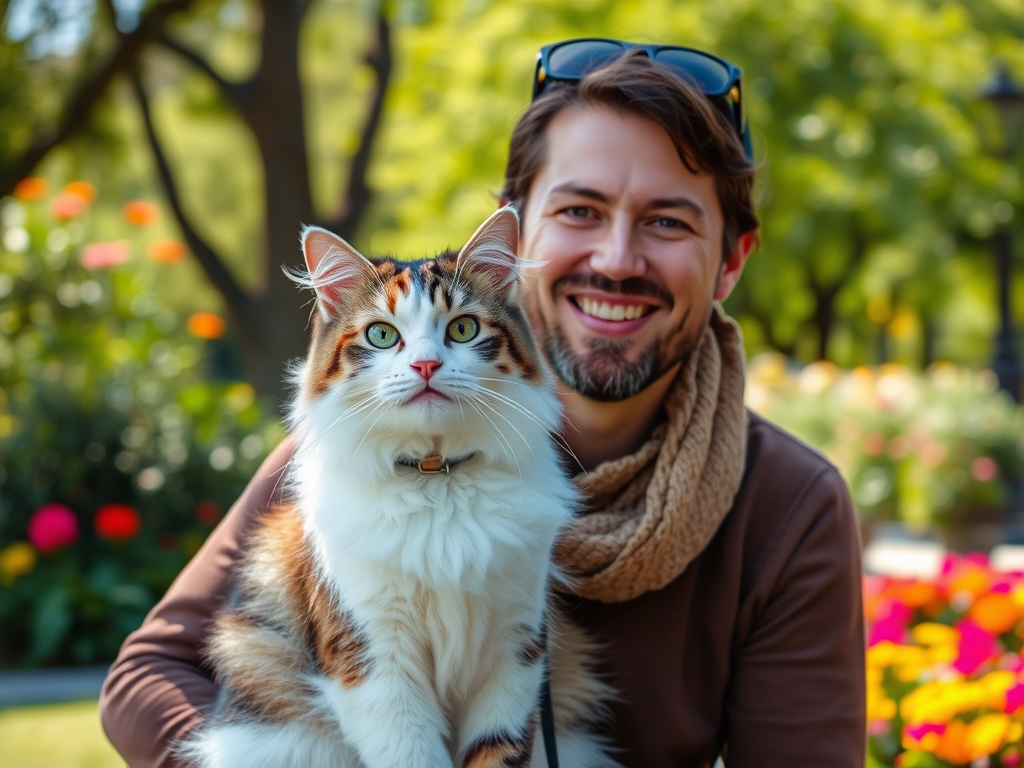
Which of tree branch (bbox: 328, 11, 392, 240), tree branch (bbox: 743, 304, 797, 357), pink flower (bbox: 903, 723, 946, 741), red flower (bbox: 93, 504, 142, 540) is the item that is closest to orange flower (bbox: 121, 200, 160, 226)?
red flower (bbox: 93, 504, 142, 540)

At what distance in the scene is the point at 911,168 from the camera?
1215 centimetres

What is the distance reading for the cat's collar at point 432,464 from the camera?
190 centimetres

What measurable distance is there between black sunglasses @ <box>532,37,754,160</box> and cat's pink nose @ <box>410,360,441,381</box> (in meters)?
0.96

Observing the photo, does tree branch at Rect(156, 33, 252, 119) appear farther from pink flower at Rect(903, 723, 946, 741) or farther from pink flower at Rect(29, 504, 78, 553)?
pink flower at Rect(903, 723, 946, 741)

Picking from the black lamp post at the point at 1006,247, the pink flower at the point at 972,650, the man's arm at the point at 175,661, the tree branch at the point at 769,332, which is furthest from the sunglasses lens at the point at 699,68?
the tree branch at the point at 769,332

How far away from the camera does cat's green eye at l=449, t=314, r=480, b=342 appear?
1929 millimetres

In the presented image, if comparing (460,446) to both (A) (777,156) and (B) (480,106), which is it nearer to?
(B) (480,106)

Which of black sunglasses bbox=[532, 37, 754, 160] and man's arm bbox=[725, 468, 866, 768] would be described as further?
black sunglasses bbox=[532, 37, 754, 160]

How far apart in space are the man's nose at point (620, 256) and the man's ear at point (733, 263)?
0.33 m

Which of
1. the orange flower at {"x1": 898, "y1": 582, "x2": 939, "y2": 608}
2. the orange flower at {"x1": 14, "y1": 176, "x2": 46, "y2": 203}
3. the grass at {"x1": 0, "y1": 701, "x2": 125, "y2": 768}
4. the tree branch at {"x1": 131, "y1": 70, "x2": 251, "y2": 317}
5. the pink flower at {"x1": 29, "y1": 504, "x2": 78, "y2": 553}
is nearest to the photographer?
the orange flower at {"x1": 898, "y1": 582, "x2": 939, "y2": 608}

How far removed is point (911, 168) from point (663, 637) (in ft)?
37.1

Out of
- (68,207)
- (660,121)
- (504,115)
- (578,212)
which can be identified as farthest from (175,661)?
(504,115)

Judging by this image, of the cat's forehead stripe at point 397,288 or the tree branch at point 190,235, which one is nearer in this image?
the cat's forehead stripe at point 397,288

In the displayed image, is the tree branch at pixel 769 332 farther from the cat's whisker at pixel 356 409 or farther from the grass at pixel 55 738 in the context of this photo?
the cat's whisker at pixel 356 409
